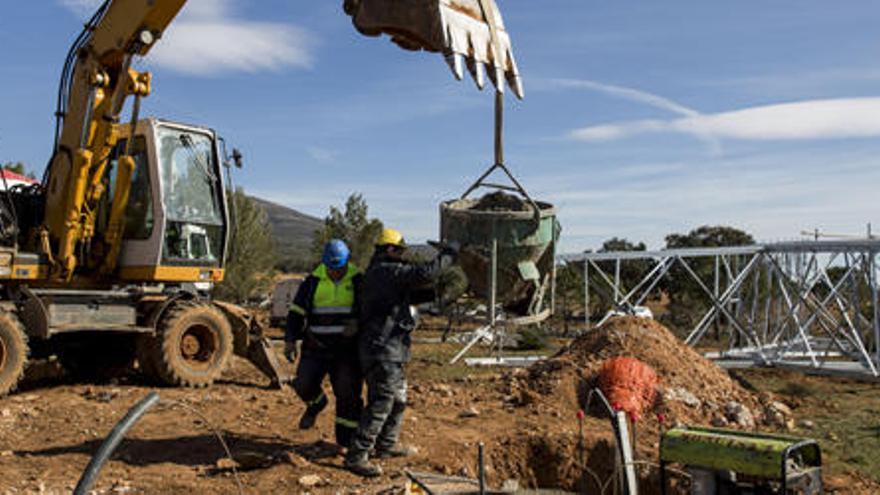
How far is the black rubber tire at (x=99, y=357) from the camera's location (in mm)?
11445

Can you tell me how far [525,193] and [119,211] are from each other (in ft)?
19.5

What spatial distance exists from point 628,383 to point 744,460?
5.80 meters

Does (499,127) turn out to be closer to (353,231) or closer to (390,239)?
(390,239)

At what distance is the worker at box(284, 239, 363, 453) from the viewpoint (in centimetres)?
697

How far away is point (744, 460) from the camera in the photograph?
14.5ft

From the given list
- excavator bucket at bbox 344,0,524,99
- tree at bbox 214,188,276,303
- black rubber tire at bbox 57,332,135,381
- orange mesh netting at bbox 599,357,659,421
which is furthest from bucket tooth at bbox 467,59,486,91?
tree at bbox 214,188,276,303

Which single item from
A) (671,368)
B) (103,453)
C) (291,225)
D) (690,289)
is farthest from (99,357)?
(291,225)

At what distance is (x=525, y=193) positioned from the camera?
7301mm

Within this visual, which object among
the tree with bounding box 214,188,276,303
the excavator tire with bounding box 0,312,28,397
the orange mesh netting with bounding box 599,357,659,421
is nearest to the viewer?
the excavator tire with bounding box 0,312,28,397

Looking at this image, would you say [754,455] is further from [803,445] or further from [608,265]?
[608,265]

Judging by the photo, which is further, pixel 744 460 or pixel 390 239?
pixel 390 239

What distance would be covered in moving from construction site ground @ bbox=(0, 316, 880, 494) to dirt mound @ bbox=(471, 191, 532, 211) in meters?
2.35

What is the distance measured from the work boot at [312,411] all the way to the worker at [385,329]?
856mm

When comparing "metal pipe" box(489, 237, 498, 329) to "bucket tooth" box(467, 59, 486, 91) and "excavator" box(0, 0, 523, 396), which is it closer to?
"bucket tooth" box(467, 59, 486, 91)
